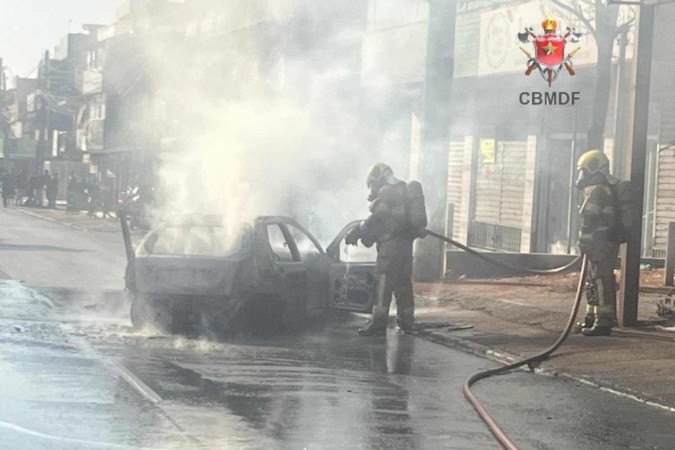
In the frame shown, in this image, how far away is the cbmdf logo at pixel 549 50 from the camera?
25188 mm

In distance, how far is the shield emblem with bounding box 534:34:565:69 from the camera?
84.0 feet

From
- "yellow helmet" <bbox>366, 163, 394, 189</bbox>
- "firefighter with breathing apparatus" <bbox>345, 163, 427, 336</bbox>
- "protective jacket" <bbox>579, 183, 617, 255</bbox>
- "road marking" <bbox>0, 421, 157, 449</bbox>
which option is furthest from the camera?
"yellow helmet" <bbox>366, 163, 394, 189</bbox>

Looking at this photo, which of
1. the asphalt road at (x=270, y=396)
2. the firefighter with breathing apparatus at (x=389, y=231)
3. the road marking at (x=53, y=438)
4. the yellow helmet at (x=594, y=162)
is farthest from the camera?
the firefighter with breathing apparatus at (x=389, y=231)

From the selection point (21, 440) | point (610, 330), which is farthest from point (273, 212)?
point (21, 440)

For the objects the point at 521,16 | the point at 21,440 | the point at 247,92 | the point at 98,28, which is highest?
the point at 98,28

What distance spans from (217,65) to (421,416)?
19204 millimetres

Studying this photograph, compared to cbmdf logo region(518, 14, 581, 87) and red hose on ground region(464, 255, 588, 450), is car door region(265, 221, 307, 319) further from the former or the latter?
cbmdf logo region(518, 14, 581, 87)

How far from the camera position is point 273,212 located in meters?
22.8

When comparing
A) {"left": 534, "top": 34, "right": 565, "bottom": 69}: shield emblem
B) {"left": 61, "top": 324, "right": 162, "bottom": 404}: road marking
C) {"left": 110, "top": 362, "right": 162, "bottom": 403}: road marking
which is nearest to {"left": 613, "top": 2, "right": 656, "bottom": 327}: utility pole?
{"left": 61, "top": 324, "right": 162, "bottom": 404}: road marking

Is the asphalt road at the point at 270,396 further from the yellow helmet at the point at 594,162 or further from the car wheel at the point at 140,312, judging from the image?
the yellow helmet at the point at 594,162

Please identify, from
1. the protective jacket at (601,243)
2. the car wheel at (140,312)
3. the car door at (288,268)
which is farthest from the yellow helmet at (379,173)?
the car wheel at (140,312)

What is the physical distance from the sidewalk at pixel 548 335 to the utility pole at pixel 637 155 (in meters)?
0.30

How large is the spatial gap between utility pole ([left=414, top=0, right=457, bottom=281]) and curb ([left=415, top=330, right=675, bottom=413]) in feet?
16.9

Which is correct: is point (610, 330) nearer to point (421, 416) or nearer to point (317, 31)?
point (421, 416)
